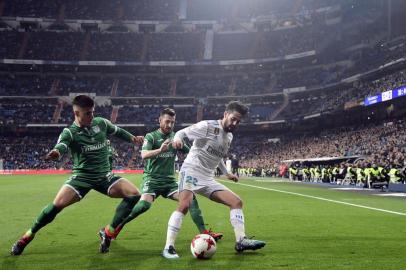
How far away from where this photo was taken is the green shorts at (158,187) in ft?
26.3

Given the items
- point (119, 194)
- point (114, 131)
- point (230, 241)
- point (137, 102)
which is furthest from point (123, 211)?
point (137, 102)

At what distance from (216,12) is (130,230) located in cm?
8093

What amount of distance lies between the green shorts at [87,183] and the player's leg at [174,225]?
1.21 meters

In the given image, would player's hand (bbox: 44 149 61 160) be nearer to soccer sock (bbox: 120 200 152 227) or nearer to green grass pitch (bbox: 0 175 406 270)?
green grass pitch (bbox: 0 175 406 270)

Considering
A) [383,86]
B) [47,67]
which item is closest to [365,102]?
[383,86]

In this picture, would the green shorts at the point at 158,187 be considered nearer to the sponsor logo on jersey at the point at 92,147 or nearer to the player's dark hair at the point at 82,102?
the sponsor logo on jersey at the point at 92,147

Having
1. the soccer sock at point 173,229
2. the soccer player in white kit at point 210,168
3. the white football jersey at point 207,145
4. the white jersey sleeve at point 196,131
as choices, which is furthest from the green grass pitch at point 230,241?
the white jersey sleeve at point 196,131

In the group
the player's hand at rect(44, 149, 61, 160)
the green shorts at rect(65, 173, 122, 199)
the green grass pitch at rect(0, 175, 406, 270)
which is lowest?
the green grass pitch at rect(0, 175, 406, 270)

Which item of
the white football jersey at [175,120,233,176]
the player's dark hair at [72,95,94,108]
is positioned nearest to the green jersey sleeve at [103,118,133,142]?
the player's dark hair at [72,95,94,108]

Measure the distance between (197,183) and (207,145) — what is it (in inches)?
22.9

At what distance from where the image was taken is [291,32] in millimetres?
79500

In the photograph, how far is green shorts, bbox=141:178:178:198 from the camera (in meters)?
8.02

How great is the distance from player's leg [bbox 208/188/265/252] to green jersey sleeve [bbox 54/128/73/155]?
7.35 feet

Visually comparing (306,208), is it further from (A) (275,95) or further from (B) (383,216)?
(A) (275,95)
